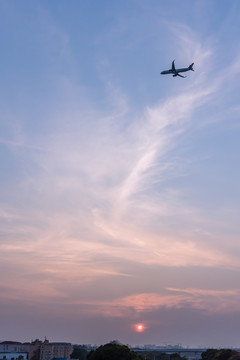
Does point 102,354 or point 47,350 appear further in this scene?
point 47,350

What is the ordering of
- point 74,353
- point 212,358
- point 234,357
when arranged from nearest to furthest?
point 234,357 < point 212,358 < point 74,353

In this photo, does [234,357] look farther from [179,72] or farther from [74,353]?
[179,72]

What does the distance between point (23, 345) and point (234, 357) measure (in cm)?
6511

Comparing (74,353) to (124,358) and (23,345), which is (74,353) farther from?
(124,358)

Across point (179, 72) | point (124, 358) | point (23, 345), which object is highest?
point (179, 72)

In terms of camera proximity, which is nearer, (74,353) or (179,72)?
(179,72)

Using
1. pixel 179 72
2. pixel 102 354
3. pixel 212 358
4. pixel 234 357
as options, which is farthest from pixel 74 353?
pixel 179 72

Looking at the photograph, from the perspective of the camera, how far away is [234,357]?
130875mm

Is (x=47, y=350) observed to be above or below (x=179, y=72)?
below

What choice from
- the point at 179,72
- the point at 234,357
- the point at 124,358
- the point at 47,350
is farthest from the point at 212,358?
the point at 179,72

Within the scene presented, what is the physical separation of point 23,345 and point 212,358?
61176mm

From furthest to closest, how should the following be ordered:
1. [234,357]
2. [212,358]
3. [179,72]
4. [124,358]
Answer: [212,358], [179,72], [234,357], [124,358]

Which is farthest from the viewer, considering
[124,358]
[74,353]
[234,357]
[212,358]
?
[74,353]

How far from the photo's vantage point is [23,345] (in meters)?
148
